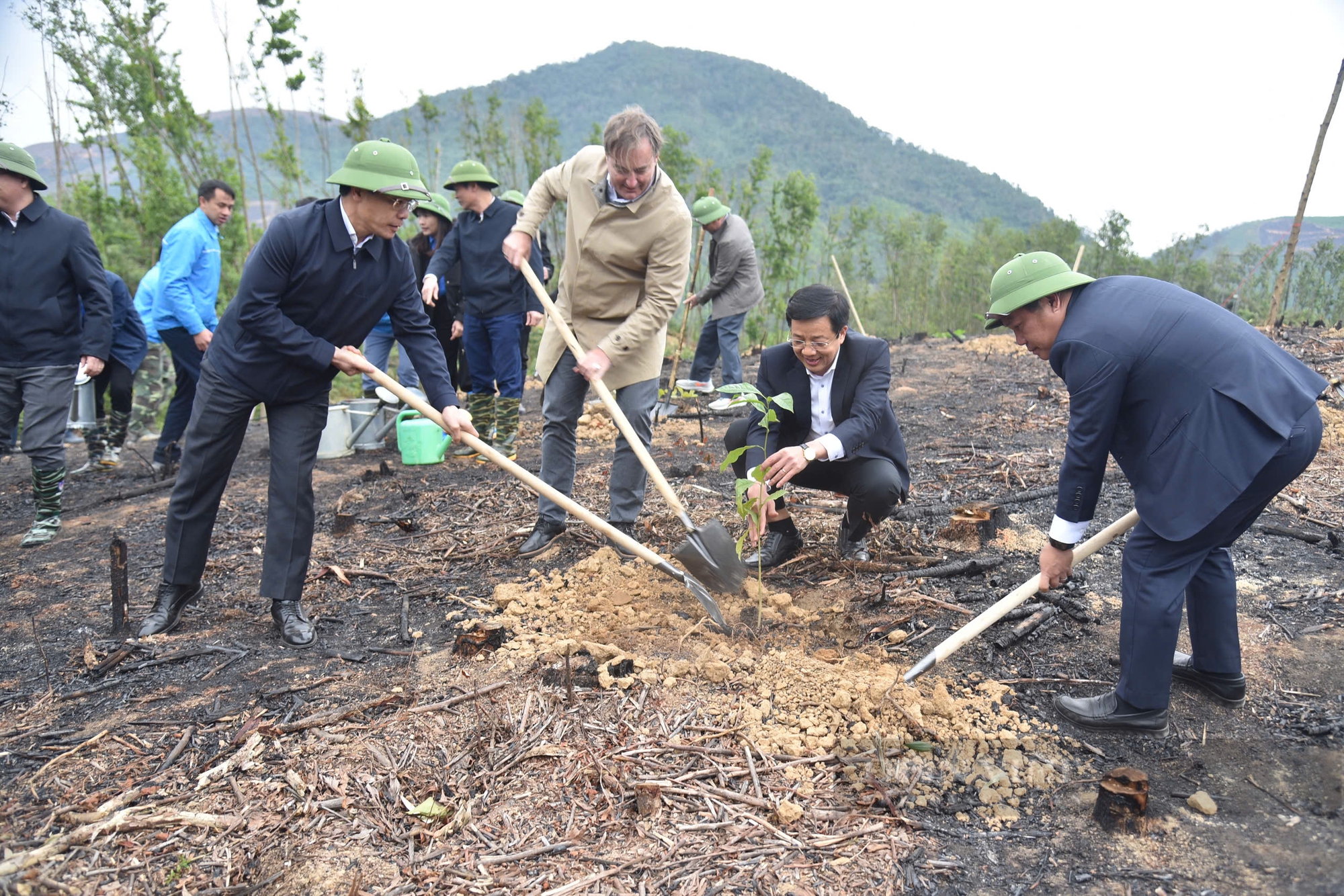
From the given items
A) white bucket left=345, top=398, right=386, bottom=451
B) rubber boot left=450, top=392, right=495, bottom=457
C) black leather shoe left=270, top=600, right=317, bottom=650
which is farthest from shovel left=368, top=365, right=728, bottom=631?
white bucket left=345, top=398, right=386, bottom=451

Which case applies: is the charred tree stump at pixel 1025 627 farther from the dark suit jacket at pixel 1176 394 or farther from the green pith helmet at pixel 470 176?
the green pith helmet at pixel 470 176

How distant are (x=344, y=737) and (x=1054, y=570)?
8.48ft

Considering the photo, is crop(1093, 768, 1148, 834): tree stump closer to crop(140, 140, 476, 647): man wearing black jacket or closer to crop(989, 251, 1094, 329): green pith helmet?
crop(989, 251, 1094, 329): green pith helmet

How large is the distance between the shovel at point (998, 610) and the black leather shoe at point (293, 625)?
257cm

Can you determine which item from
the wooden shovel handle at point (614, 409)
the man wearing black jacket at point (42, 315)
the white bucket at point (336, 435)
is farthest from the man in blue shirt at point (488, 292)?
the wooden shovel handle at point (614, 409)

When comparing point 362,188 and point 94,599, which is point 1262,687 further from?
point 94,599

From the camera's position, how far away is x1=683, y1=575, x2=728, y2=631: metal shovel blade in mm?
3393

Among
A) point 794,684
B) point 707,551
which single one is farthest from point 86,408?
point 794,684

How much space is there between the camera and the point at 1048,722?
2.78 m

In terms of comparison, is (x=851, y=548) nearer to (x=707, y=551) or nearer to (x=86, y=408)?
(x=707, y=551)

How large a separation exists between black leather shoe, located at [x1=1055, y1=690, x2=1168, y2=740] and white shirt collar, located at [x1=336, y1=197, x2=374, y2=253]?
330 cm

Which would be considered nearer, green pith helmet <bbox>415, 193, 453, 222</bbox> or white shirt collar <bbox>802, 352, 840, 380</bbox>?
white shirt collar <bbox>802, 352, 840, 380</bbox>

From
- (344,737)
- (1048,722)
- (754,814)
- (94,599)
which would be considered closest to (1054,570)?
(1048,722)

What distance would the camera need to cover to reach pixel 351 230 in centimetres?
325
